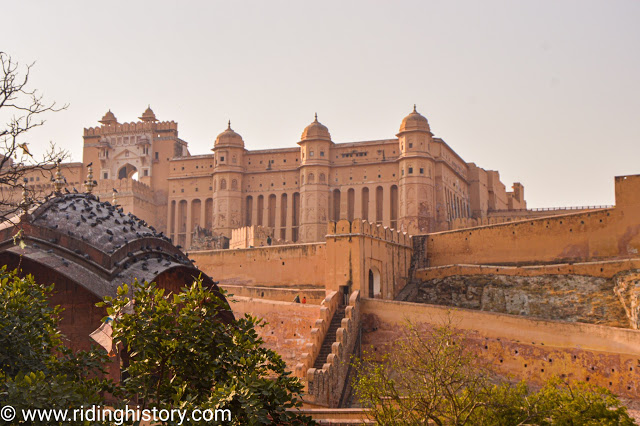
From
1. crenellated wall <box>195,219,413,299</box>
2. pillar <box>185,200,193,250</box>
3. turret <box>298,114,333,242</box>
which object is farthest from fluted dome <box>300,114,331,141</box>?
crenellated wall <box>195,219,413,299</box>

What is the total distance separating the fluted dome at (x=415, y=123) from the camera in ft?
159

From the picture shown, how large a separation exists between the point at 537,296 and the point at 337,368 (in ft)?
30.2

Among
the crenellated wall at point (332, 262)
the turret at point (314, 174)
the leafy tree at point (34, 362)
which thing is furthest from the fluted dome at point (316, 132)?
the leafy tree at point (34, 362)

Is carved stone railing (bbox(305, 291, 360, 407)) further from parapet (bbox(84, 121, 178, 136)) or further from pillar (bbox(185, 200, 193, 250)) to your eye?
parapet (bbox(84, 121, 178, 136))

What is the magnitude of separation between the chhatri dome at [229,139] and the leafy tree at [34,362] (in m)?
43.5

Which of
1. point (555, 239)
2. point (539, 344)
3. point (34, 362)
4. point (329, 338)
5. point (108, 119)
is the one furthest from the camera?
point (108, 119)

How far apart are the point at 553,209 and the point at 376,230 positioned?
23.0 m

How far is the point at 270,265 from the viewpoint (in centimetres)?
3325

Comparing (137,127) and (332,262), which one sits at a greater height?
(137,127)

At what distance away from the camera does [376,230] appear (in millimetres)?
30422

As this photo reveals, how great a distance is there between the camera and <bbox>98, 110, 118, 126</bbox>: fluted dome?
63031 mm

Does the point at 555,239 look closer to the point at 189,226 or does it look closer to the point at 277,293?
the point at 277,293

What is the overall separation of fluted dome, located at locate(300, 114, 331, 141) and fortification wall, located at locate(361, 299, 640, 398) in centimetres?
2577

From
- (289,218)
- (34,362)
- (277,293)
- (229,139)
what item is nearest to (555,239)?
(277,293)
